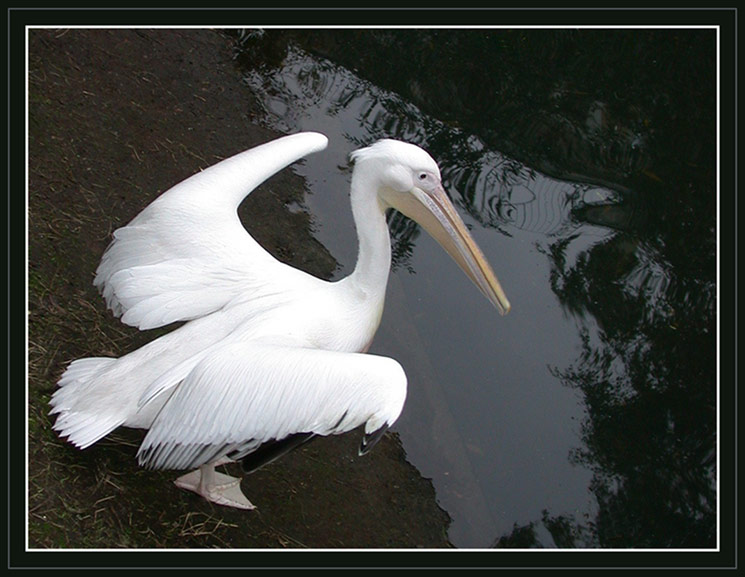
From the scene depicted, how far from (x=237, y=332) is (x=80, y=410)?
59cm

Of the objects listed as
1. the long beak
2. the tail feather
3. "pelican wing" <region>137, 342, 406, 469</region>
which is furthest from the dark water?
the tail feather

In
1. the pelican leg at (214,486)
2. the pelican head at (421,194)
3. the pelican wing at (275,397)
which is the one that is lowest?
the pelican leg at (214,486)

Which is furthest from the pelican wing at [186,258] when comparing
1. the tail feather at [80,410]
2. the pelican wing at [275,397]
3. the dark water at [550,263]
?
the dark water at [550,263]

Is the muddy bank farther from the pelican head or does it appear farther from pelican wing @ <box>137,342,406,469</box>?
the pelican head

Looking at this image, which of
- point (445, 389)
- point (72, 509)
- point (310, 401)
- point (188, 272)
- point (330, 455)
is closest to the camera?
point (310, 401)

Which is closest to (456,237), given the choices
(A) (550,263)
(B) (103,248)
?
(A) (550,263)

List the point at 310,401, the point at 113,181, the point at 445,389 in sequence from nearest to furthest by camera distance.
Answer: the point at 310,401 < the point at 445,389 < the point at 113,181

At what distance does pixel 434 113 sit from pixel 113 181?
1969 millimetres

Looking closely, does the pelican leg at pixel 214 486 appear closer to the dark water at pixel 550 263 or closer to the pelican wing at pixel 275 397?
the pelican wing at pixel 275 397

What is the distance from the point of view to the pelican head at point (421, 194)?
9.37ft

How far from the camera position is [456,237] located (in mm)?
2990
